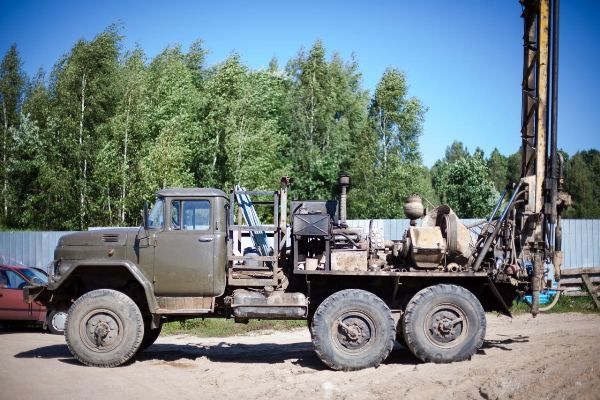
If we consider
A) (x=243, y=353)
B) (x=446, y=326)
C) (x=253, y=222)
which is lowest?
(x=243, y=353)

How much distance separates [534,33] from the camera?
1082 cm

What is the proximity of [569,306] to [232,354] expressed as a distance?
36.2 ft

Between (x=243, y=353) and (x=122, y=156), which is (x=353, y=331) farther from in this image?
(x=122, y=156)

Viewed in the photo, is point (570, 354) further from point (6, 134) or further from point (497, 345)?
point (6, 134)

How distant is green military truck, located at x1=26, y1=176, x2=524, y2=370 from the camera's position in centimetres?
928

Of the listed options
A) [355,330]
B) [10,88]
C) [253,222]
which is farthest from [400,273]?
[10,88]

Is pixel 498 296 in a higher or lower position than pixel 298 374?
higher

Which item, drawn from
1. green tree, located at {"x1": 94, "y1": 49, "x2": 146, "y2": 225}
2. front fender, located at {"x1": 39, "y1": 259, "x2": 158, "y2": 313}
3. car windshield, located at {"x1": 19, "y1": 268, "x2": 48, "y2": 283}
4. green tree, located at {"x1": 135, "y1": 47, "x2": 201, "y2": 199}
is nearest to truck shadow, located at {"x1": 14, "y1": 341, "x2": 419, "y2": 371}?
front fender, located at {"x1": 39, "y1": 259, "x2": 158, "y2": 313}

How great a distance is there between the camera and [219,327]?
14750mm

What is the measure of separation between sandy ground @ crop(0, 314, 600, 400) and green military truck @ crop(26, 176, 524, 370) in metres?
0.50

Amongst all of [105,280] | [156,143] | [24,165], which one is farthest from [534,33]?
[24,165]

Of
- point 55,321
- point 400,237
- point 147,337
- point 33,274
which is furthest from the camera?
point 400,237

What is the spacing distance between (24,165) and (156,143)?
29.2ft

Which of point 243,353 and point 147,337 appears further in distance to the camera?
point 243,353
